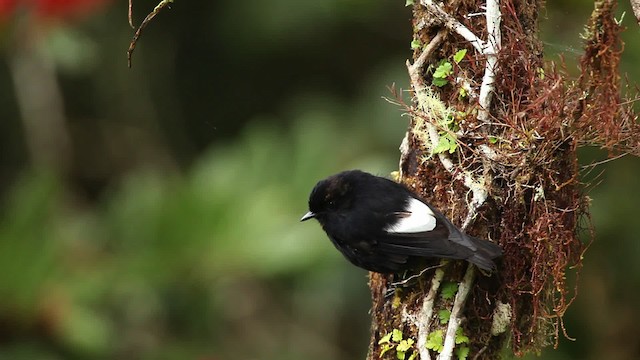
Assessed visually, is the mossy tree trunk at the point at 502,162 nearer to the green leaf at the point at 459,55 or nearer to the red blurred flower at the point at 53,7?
the green leaf at the point at 459,55

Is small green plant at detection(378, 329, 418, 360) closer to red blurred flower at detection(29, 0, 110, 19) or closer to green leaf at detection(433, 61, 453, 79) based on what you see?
green leaf at detection(433, 61, 453, 79)

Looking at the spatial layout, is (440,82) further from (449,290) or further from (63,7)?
(63,7)

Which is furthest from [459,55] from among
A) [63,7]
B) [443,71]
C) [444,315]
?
[63,7]

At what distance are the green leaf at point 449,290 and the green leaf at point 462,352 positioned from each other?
0.17 meters

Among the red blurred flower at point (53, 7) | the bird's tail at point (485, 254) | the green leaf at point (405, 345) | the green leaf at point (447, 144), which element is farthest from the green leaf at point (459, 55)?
the red blurred flower at point (53, 7)

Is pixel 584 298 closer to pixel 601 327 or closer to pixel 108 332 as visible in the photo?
pixel 601 327

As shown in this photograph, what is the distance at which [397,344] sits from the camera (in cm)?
335

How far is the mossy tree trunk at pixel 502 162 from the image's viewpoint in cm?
318

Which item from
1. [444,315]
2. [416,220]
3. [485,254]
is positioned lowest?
[444,315]

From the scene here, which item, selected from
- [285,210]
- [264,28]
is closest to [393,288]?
[285,210]

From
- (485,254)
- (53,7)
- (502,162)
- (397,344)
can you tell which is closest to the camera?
(485,254)

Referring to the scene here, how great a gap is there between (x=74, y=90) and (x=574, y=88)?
6.51 meters

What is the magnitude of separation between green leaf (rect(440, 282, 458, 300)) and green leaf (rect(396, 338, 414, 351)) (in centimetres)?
19

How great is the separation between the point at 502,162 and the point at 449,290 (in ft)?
1.54
